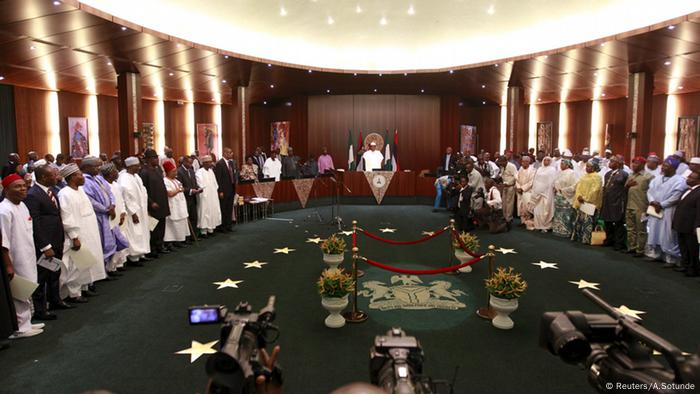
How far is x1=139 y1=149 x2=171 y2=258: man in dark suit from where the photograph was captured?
25.5 ft

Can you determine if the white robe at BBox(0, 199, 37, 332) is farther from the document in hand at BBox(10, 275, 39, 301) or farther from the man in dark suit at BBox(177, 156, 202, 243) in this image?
the man in dark suit at BBox(177, 156, 202, 243)

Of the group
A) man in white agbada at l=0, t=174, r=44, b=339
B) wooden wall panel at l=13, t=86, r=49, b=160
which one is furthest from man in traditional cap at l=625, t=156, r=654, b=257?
wooden wall panel at l=13, t=86, r=49, b=160

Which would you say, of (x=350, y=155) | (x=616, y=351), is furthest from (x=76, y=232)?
(x=350, y=155)

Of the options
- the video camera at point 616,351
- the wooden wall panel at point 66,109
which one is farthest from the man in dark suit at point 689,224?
the wooden wall panel at point 66,109

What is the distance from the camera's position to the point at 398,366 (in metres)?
1.84

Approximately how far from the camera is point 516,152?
46.2 ft

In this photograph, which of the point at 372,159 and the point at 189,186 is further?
the point at 372,159

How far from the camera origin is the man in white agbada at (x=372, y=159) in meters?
16.0

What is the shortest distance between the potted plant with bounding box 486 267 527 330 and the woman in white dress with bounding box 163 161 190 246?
5.98 metres

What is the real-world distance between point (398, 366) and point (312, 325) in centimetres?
318

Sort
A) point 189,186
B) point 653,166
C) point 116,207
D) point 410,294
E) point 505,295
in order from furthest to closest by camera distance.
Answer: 1. point 189,186
2. point 653,166
3. point 116,207
4. point 410,294
5. point 505,295

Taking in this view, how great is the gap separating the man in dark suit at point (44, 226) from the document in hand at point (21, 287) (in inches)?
20.3

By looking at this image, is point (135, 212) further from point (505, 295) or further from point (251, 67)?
point (251, 67)

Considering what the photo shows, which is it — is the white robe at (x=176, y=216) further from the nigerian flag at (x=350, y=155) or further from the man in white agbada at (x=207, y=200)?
the nigerian flag at (x=350, y=155)
